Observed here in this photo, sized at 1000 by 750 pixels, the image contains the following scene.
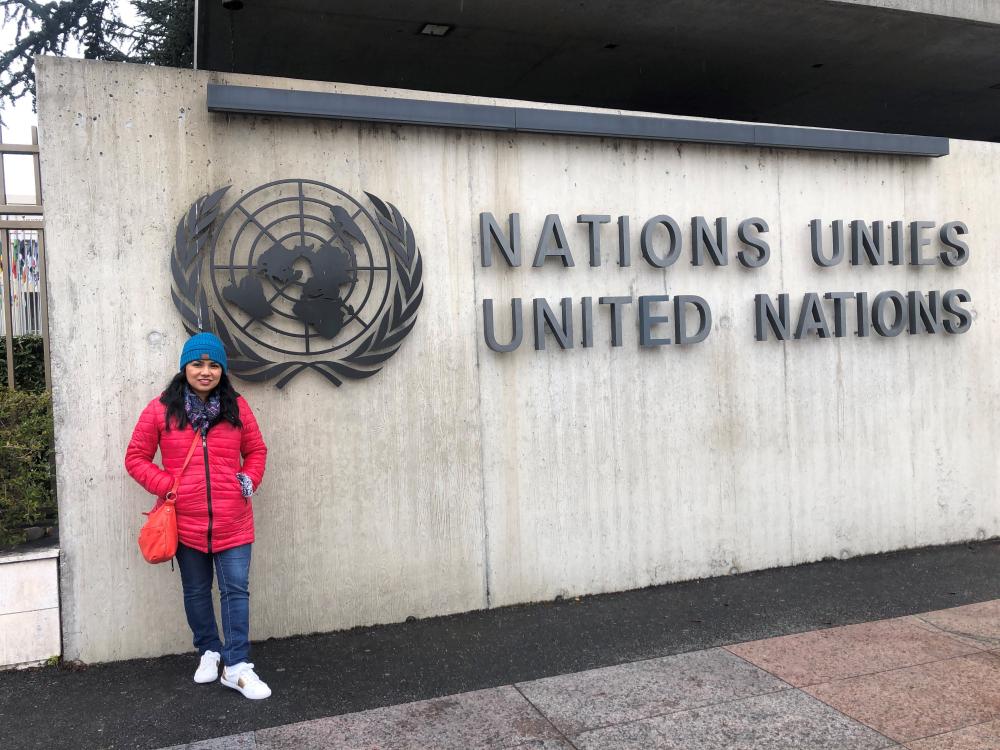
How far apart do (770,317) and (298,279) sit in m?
3.50

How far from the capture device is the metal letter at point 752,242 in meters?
6.16

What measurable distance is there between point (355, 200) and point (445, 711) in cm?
298

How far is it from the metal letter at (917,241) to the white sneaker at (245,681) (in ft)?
19.1

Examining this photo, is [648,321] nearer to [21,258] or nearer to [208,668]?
[208,668]

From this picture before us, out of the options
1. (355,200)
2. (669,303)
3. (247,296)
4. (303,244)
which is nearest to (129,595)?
(247,296)

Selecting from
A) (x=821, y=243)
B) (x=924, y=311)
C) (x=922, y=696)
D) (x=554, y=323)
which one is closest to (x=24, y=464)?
(x=554, y=323)

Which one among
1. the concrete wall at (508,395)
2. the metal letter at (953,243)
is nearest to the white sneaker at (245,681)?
the concrete wall at (508,395)

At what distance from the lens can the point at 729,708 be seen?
396 centimetres

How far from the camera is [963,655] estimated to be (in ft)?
15.1

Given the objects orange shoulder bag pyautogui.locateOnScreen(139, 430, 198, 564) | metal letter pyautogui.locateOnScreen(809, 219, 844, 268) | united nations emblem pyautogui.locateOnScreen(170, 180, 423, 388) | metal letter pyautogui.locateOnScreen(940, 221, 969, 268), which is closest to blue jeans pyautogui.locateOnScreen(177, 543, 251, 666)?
orange shoulder bag pyautogui.locateOnScreen(139, 430, 198, 564)

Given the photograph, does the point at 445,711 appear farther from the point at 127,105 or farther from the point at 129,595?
the point at 127,105

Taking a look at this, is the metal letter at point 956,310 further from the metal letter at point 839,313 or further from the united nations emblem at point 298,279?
the united nations emblem at point 298,279

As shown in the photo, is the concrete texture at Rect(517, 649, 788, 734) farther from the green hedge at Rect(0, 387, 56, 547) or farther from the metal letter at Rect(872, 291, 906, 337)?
the metal letter at Rect(872, 291, 906, 337)

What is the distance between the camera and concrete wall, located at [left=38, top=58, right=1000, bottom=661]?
466 centimetres
